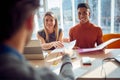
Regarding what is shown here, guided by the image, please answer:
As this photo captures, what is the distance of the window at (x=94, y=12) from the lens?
3812mm

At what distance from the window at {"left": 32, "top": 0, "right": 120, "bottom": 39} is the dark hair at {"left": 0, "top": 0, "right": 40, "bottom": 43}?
3.31 m

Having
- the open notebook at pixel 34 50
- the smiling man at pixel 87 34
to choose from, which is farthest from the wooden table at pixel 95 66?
the smiling man at pixel 87 34

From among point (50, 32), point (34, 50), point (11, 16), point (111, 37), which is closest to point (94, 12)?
point (111, 37)

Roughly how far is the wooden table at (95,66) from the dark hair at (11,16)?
101 centimetres

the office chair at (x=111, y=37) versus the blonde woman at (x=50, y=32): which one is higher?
the blonde woman at (x=50, y=32)

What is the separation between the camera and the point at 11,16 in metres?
0.46

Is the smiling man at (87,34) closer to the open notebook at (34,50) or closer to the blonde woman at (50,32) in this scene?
the blonde woman at (50,32)

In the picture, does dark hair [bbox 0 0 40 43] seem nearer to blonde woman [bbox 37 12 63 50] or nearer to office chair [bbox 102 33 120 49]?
blonde woman [bbox 37 12 63 50]

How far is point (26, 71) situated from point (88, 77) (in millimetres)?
999

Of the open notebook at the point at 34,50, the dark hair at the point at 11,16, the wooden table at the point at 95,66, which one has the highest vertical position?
the dark hair at the point at 11,16

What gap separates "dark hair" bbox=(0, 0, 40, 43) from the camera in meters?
0.46

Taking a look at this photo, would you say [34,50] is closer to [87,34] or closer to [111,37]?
[87,34]

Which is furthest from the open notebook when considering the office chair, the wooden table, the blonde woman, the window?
the window

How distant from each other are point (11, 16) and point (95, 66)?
1.26 meters
